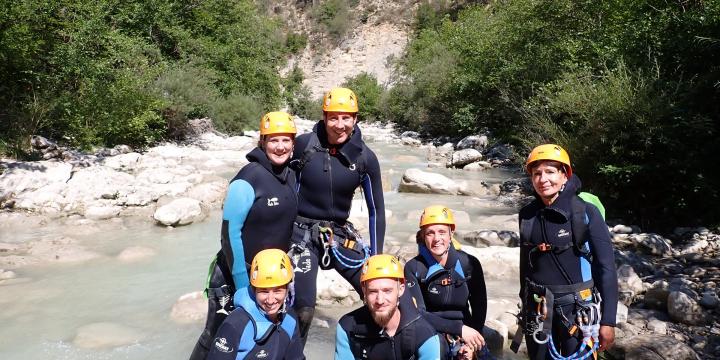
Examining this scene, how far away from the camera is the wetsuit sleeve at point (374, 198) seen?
3.76 m

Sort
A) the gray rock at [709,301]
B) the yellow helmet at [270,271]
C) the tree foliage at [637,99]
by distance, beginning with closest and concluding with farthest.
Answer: the yellow helmet at [270,271], the gray rock at [709,301], the tree foliage at [637,99]

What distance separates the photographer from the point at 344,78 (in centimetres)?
5006

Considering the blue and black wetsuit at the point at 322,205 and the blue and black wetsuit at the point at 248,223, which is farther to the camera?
the blue and black wetsuit at the point at 322,205

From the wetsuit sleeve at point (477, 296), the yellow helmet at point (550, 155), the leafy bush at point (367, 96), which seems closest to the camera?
the yellow helmet at point (550, 155)

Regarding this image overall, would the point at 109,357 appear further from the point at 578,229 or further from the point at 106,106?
the point at 106,106

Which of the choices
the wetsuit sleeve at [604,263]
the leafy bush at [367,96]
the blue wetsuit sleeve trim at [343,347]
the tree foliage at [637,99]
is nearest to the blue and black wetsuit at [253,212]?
the blue wetsuit sleeve trim at [343,347]

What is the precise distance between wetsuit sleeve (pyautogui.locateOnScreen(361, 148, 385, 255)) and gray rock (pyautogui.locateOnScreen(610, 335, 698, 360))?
2.25 metres

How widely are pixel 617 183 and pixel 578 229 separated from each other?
6944 millimetres

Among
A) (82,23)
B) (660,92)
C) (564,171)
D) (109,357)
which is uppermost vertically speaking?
(82,23)

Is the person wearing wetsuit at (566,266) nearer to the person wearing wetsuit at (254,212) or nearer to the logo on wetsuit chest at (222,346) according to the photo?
the person wearing wetsuit at (254,212)

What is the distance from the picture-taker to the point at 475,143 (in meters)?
19.3

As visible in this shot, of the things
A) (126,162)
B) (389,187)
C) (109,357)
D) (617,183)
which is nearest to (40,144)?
(126,162)

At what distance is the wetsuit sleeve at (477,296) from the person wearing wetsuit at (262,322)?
1398 millimetres

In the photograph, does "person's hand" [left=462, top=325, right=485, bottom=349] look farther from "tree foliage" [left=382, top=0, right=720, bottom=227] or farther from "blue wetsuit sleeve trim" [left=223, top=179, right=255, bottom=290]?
"tree foliage" [left=382, top=0, right=720, bottom=227]
